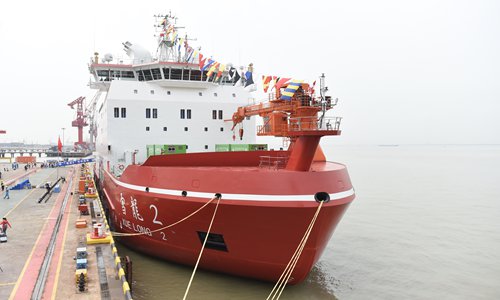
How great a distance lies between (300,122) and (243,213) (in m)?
2.95

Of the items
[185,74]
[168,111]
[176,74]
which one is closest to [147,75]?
[176,74]

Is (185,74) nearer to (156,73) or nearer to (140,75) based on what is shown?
(156,73)

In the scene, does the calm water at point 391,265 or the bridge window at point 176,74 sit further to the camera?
the bridge window at point 176,74

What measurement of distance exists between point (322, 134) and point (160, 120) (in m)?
9.46

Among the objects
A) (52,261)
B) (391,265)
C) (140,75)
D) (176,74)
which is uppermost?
(140,75)

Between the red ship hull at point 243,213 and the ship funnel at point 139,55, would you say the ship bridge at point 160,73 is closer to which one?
the ship funnel at point 139,55

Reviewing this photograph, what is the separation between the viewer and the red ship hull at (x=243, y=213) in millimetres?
9234

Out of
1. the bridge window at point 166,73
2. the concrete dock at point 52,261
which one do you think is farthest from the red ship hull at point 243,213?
the bridge window at point 166,73

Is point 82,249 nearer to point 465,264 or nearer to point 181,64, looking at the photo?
point 181,64

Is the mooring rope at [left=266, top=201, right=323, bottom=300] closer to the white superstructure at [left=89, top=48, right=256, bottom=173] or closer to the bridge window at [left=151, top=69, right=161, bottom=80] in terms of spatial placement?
the white superstructure at [left=89, top=48, right=256, bottom=173]

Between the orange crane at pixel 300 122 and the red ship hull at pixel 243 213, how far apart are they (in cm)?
59

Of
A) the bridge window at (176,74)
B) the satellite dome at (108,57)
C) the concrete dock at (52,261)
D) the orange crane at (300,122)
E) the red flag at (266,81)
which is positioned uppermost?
the satellite dome at (108,57)

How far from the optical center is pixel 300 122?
32.9ft

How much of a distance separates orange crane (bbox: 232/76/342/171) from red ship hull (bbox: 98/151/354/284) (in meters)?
0.59
